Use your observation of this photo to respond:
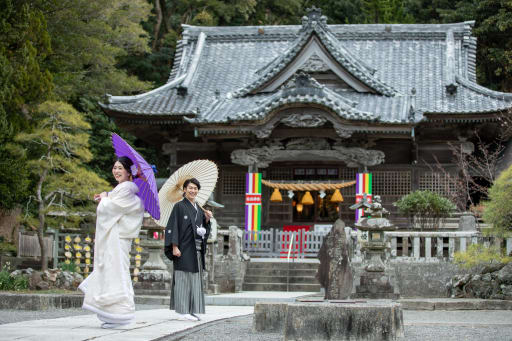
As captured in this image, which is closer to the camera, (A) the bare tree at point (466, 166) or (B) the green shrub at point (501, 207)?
(B) the green shrub at point (501, 207)

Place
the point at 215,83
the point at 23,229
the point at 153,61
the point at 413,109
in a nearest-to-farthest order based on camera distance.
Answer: the point at 413,109 < the point at 23,229 < the point at 215,83 < the point at 153,61

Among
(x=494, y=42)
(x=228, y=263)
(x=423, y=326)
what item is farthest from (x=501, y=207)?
(x=494, y=42)

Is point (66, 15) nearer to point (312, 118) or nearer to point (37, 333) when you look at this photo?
point (312, 118)

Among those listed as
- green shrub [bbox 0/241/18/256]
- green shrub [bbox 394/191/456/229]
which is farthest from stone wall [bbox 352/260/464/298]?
green shrub [bbox 0/241/18/256]

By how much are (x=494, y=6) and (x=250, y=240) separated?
16.8m

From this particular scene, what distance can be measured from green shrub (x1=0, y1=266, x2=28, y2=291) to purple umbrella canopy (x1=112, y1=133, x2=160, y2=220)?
747 centimetres

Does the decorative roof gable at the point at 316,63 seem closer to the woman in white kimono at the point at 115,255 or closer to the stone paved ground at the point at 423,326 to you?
the stone paved ground at the point at 423,326

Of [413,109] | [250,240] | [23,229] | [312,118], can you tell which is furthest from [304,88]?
[23,229]

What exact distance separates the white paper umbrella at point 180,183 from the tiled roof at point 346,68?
10971mm

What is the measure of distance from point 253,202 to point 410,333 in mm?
13386

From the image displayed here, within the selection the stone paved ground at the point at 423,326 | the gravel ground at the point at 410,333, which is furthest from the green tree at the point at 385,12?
the gravel ground at the point at 410,333

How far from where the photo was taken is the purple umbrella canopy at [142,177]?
8.41 metres

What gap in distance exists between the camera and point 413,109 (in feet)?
69.4

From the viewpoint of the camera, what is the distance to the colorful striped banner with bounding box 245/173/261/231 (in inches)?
861
